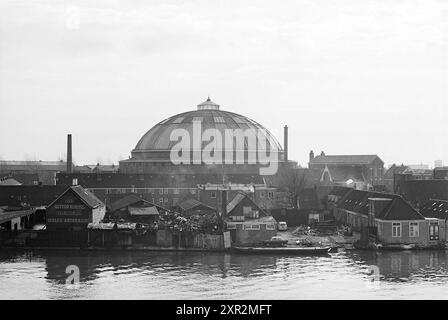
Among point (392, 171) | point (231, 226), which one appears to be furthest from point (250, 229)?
point (392, 171)

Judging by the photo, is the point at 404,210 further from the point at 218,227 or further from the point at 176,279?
the point at 176,279

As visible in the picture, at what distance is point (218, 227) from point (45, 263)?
31.4 feet

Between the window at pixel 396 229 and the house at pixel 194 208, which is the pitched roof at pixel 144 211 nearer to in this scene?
the house at pixel 194 208

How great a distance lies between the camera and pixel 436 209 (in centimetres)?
3706

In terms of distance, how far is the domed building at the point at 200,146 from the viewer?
194 ft

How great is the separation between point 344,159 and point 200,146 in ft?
90.3

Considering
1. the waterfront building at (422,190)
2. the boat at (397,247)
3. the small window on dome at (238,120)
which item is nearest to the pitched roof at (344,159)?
the small window on dome at (238,120)

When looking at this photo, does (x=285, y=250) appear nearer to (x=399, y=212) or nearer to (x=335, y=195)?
(x=399, y=212)

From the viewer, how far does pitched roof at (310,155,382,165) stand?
259ft

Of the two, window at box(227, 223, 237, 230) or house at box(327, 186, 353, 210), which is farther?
house at box(327, 186, 353, 210)

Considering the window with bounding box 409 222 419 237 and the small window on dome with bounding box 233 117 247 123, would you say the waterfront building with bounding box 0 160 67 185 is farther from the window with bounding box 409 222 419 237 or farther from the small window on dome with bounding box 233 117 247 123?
the window with bounding box 409 222 419 237

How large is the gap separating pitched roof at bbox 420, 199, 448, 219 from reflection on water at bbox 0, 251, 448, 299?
12.0ft

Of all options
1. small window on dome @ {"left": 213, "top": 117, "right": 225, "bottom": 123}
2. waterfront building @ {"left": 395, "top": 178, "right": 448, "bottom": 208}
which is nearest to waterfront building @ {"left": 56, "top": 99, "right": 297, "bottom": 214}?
small window on dome @ {"left": 213, "top": 117, "right": 225, "bottom": 123}
